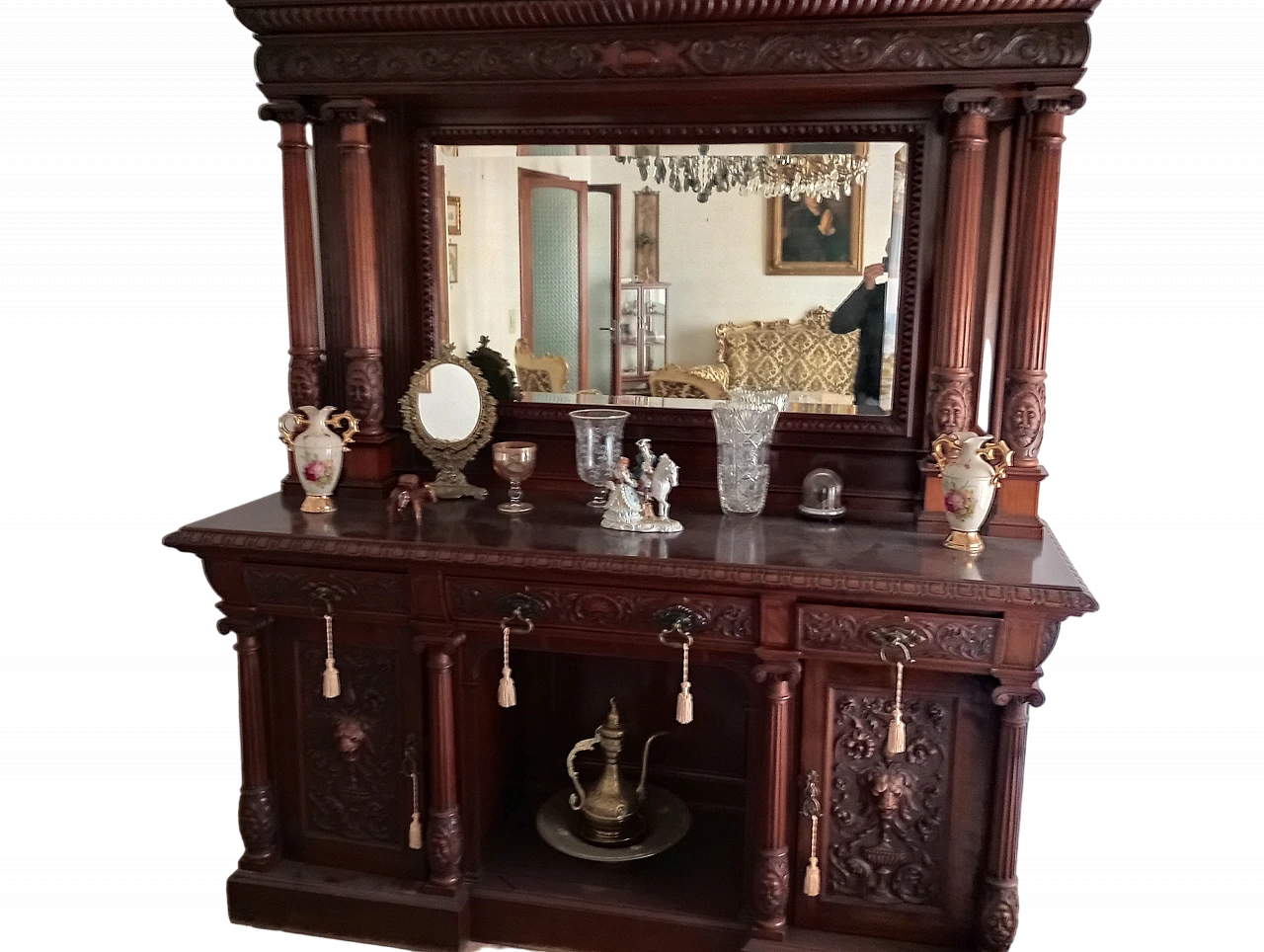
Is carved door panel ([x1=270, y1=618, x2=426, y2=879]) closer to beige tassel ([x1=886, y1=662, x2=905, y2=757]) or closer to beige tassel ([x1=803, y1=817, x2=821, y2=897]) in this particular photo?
beige tassel ([x1=803, y1=817, x2=821, y2=897])

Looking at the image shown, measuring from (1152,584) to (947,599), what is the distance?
878mm

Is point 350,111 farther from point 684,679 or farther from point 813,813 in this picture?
point 813,813

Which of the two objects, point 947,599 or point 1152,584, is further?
point 1152,584

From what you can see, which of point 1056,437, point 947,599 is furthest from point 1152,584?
point 947,599

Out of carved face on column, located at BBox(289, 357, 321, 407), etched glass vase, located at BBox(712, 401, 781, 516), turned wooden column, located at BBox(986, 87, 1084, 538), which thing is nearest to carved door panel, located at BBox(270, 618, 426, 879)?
carved face on column, located at BBox(289, 357, 321, 407)

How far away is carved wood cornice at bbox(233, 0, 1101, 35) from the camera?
1942mm

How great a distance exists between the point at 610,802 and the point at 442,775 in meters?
0.45

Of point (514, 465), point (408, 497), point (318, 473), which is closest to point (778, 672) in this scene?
point (514, 465)

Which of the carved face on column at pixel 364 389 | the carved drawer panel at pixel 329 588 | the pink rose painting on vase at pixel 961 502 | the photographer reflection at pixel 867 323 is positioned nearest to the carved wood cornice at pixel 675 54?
the photographer reflection at pixel 867 323

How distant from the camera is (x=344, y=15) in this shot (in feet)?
7.09

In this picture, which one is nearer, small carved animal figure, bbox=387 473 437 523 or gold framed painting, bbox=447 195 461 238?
small carved animal figure, bbox=387 473 437 523

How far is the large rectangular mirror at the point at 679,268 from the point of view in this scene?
87.4 inches

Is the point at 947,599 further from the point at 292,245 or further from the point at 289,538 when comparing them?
the point at 292,245

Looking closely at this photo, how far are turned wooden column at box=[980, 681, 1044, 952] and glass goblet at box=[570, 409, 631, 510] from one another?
96 centimetres
